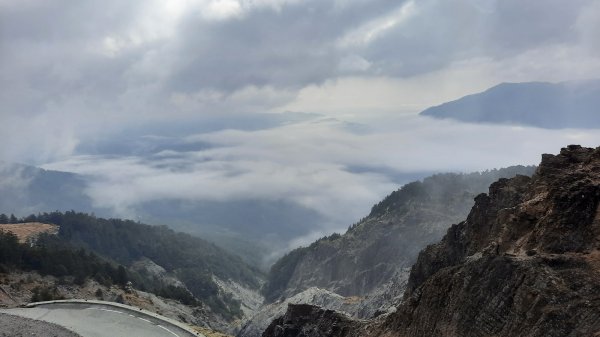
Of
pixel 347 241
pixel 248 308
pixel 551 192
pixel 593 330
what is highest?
pixel 551 192

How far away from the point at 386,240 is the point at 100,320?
11007cm

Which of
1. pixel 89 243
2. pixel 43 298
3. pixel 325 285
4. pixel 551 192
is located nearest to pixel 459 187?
pixel 325 285

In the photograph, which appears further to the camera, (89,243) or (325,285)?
(89,243)

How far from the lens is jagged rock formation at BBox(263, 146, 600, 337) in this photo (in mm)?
19158

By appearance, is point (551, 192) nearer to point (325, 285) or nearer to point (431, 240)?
point (431, 240)

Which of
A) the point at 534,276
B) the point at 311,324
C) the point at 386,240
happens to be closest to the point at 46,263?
the point at 311,324

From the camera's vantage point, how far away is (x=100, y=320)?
4509cm

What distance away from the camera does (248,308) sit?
17500cm

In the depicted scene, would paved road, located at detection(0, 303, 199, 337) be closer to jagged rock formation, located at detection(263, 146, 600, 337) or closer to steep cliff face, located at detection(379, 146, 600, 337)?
jagged rock formation, located at detection(263, 146, 600, 337)

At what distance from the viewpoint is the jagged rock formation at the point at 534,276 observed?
19158 mm

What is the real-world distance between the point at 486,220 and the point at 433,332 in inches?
487

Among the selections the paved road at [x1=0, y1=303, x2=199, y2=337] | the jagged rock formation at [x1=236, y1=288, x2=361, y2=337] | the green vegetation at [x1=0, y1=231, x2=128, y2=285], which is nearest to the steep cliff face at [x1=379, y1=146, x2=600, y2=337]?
the paved road at [x1=0, y1=303, x2=199, y2=337]

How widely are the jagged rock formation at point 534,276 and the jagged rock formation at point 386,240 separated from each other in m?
98.5

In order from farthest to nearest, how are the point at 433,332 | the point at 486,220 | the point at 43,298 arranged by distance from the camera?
the point at 43,298 → the point at 486,220 → the point at 433,332
